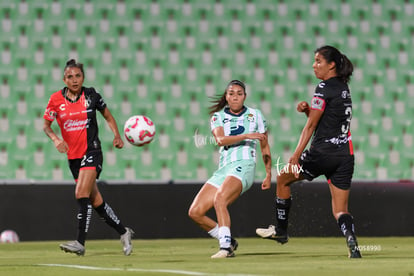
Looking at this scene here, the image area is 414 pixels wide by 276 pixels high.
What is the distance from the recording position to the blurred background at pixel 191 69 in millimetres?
14453

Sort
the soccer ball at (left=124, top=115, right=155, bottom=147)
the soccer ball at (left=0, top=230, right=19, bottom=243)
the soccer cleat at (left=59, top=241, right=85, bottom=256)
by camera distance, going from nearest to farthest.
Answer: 1. the soccer cleat at (left=59, top=241, right=85, bottom=256)
2. the soccer ball at (left=124, top=115, right=155, bottom=147)
3. the soccer ball at (left=0, top=230, right=19, bottom=243)

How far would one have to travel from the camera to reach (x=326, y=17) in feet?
52.3

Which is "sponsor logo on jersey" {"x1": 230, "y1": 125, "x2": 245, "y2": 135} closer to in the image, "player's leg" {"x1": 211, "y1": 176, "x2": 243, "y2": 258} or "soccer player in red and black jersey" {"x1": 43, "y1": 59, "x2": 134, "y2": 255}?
"player's leg" {"x1": 211, "y1": 176, "x2": 243, "y2": 258}

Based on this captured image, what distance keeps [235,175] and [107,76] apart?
7.16 m

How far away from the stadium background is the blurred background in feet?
0.06

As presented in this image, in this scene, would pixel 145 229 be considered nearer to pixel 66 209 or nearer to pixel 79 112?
pixel 66 209

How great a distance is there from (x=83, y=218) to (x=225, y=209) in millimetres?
1680

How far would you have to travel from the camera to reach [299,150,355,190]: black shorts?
7.87 meters

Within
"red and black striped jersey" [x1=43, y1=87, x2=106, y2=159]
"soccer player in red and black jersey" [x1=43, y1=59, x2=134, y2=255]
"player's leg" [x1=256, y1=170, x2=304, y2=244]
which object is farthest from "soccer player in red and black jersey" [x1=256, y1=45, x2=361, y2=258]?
"red and black striped jersey" [x1=43, y1=87, x2=106, y2=159]

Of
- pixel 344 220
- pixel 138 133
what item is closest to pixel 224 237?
pixel 344 220

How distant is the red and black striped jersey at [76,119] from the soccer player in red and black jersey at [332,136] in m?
2.32

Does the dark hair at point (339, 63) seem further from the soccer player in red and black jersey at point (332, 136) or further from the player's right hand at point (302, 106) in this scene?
the player's right hand at point (302, 106)

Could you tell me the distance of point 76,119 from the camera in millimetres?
9234

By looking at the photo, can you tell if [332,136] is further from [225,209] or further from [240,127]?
[225,209]
